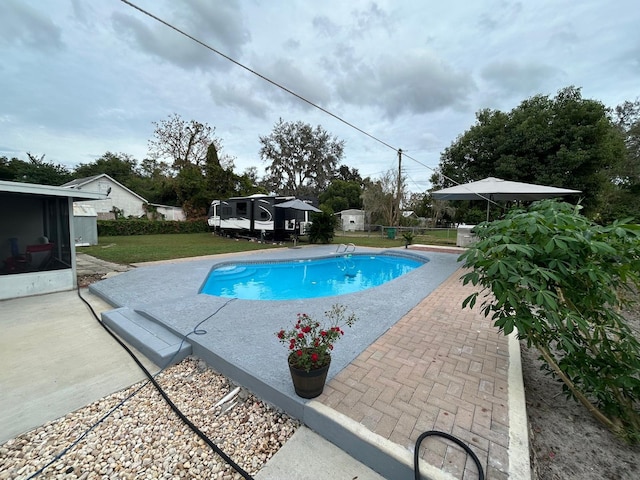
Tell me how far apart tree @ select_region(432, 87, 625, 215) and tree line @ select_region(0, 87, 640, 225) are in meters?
0.04

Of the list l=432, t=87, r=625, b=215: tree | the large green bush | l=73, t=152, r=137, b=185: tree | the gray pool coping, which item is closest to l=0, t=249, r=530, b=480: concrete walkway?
the gray pool coping

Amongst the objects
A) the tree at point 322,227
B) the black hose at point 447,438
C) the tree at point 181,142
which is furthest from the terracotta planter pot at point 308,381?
the tree at point 181,142

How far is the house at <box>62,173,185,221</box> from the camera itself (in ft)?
62.2

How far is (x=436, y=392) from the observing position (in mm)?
2064

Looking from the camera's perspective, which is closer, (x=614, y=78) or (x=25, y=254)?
(x=25, y=254)

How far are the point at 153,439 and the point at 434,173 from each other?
1951 cm

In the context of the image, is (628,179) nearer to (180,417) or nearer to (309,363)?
(309,363)

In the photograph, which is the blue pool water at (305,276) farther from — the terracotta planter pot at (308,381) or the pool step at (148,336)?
the terracotta planter pot at (308,381)

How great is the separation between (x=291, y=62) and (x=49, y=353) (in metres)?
8.68

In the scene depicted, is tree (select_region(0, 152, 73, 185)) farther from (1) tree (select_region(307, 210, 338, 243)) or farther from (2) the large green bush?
(2) the large green bush

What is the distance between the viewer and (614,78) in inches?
329

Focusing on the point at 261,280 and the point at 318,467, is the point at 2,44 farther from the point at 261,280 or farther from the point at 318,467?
the point at 318,467

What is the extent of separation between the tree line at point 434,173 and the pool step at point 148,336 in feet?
27.3

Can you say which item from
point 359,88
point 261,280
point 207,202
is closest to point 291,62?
point 359,88
